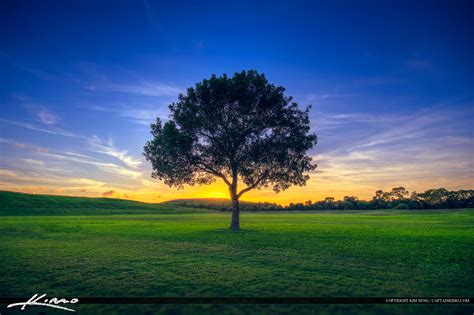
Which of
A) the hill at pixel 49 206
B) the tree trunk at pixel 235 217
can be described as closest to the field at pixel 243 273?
the tree trunk at pixel 235 217

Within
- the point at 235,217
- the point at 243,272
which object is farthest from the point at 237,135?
the point at 243,272

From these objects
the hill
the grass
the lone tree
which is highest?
the lone tree

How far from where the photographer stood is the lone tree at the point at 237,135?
3444cm

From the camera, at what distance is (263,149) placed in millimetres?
34531

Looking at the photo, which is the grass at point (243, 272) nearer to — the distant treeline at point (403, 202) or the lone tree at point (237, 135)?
the lone tree at point (237, 135)

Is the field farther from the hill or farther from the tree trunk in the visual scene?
the hill

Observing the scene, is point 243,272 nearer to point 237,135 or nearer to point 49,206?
point 237,135

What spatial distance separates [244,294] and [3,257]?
Result: 17.1 meters

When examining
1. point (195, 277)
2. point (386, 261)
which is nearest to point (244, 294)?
point (195, 277)

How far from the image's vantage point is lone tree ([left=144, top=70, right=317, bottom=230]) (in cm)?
3444

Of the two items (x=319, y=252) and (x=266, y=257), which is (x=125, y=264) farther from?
(x=319, y=252)

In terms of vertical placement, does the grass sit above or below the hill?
above

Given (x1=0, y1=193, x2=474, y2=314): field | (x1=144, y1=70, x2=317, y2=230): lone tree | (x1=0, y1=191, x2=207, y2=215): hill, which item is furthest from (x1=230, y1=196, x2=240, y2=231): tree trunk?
(x1=0, y1=191, x2=207, y2=215): hill

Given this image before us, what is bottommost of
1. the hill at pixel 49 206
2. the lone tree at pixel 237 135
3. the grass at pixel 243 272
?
the hill at pixel 49 206
